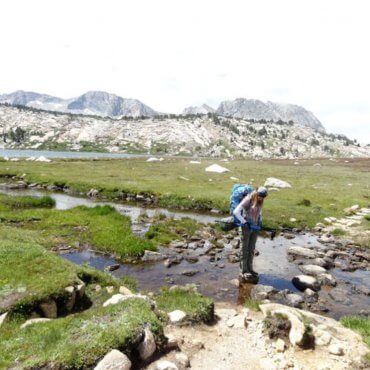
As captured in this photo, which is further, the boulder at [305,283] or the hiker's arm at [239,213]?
the boulder at [305,283]

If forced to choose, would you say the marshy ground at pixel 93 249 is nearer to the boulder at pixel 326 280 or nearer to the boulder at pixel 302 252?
the boulder at pixel 302 252

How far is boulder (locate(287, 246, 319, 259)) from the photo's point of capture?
935 inches

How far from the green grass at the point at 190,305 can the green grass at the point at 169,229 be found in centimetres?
1068

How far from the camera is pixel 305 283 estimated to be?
1834 centimetres

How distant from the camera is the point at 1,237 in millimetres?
21000

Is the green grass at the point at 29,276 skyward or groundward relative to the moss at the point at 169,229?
skyward

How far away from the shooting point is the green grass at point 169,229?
26716mm

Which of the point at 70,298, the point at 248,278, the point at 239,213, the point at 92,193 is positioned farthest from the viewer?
the point at 92,193

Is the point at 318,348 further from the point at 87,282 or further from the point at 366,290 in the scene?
the point at 87,282

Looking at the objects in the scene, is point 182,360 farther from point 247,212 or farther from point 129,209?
point 129,209

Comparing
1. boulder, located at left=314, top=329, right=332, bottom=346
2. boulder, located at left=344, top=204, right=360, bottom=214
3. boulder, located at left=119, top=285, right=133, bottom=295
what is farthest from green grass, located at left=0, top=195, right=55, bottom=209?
boulder, located at left=314, top=329, right=332, bottom=346

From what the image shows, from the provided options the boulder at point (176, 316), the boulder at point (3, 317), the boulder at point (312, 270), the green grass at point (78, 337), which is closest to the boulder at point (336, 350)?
the boulder at point (176, 316)

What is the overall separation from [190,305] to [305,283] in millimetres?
7686

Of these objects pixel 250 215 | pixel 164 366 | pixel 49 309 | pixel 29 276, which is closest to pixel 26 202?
pixel 29 276
